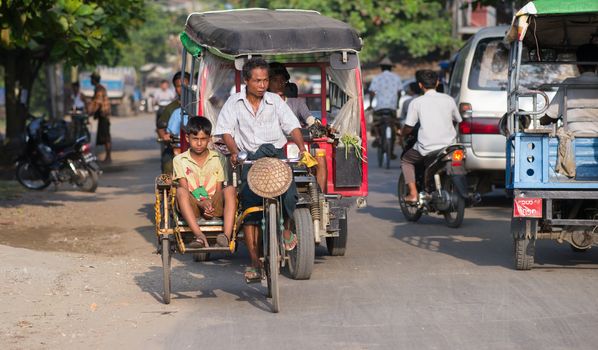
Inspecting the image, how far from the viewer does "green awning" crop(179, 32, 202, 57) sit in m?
10.6

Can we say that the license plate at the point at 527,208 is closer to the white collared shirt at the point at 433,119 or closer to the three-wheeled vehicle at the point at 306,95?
the three-wheeled vehicle at the point at 306,95

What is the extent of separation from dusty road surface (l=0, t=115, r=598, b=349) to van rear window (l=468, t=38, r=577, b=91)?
181cm

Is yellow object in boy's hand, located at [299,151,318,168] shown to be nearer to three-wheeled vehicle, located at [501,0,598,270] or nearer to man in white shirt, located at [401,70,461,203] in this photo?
three-wheeled vehicle, located at [501,0,598,270]

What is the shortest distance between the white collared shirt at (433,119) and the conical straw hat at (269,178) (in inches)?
191

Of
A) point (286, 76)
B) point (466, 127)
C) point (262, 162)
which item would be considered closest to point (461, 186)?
point (466, 127)

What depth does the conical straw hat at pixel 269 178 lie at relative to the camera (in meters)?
7.62

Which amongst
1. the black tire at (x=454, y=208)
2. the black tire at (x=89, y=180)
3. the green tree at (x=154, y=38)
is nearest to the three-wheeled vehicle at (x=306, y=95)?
the black tire at (x=454, y=208)

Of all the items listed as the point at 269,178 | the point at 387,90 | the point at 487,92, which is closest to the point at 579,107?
the point at 269,178

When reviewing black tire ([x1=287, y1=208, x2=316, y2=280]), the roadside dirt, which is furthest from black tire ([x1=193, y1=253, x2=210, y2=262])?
black tire ([x1=287, y1=208, x2=316, y2=280])

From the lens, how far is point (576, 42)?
11.1 m

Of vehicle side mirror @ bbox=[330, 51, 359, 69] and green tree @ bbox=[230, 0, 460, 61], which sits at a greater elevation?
green tree @ bbox=[230, 0, 460, 61]

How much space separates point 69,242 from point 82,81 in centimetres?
4648

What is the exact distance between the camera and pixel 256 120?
8.77 m

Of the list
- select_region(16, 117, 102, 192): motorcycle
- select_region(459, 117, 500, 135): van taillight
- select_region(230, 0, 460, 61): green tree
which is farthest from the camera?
select_region(230, 0, 460, 61): green tree
